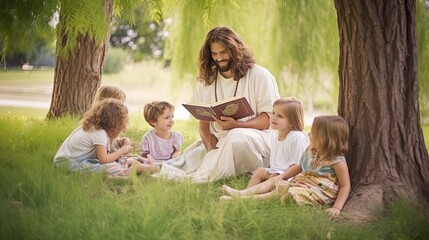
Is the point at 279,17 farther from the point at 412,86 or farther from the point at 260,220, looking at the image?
the point at 260,220

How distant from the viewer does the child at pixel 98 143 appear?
4.68 metres

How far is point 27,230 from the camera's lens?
2.75 meters

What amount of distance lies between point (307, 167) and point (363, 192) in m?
0.41

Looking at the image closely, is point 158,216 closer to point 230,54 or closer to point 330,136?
point 330,136

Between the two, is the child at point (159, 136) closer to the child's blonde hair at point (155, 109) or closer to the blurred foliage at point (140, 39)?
the child's blonde hair at point (155, 109)

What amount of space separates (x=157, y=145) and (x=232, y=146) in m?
1.08

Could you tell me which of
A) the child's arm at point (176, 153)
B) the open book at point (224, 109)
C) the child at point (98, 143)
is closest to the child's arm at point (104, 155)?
the child at point (98, 143)

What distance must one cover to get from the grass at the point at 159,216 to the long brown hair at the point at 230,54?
1.21m

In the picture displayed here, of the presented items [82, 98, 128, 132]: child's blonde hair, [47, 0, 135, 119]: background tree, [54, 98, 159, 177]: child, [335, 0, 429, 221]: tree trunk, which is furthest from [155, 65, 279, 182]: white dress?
[47, 0, 135, 119]: background tree

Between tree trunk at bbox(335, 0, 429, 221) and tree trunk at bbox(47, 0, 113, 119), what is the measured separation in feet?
14.0

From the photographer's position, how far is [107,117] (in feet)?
15.5

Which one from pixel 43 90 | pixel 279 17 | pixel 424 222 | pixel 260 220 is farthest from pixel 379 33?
pixel 43 90

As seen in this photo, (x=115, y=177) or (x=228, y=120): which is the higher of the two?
(x=228, y=120)

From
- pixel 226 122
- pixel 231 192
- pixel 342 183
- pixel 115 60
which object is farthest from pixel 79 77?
pixel 115 60
